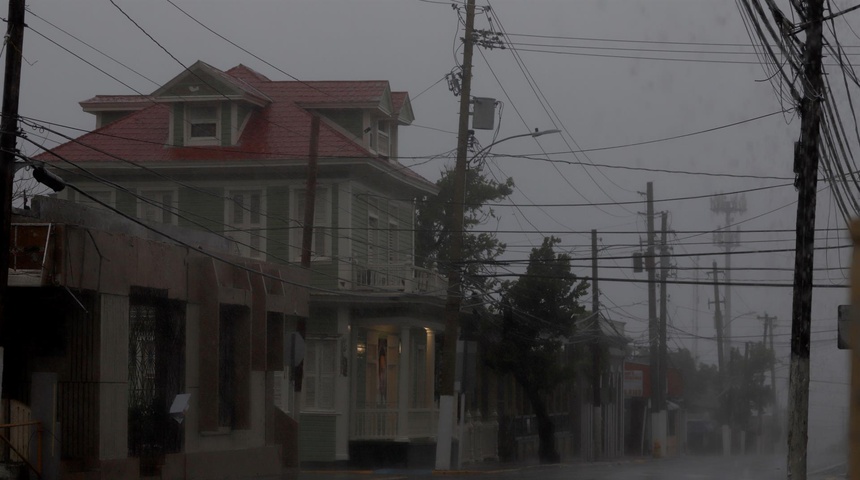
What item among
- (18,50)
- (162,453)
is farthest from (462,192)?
(18,50)

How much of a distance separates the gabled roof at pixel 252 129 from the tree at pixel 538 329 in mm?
5324

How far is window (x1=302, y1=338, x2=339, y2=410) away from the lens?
35062 millimetres

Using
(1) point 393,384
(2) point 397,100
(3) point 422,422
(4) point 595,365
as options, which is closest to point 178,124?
(2) point 397,100

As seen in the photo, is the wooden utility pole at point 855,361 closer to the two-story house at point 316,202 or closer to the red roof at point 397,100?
the two-story house at point 316,202

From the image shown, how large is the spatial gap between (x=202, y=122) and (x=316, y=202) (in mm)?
4152

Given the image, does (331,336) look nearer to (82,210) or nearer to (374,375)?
(374,375)

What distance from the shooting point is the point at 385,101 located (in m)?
37.2

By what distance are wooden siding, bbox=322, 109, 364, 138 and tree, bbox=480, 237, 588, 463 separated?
23.9 ft

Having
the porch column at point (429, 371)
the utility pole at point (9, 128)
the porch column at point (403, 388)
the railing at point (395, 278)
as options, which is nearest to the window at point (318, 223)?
the railing at point (395, 278)

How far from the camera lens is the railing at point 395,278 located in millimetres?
35188

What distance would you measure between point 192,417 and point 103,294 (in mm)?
4091

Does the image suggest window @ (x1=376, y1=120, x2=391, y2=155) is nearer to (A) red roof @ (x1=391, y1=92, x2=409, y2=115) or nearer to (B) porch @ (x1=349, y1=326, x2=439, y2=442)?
(A) red roof @ (x1=391, y1=92, x2=409, y2=115)

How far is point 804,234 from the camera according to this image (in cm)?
1761

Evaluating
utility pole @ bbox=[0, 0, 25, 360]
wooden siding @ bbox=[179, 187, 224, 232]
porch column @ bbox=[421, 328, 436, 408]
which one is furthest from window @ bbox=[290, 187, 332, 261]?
utility pole @ bbox=[0, 0, 25, 360]
